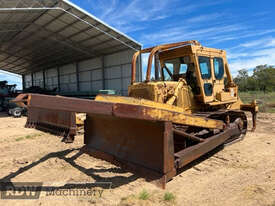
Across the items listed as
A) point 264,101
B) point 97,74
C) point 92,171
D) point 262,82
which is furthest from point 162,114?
point 262,82

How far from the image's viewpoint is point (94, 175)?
371cm

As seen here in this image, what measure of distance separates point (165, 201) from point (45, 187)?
1854mm

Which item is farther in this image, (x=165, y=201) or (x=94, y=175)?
(x=94, y=175)

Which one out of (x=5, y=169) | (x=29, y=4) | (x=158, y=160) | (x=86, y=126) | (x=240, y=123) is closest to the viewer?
(x=158, y=160)

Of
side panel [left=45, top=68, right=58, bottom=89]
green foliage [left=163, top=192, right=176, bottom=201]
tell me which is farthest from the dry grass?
side panel [left=45, top=68, right=58, bottom=89]

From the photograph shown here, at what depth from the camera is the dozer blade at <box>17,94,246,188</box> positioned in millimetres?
2395

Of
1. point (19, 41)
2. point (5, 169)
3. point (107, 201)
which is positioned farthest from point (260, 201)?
point (19, 41)

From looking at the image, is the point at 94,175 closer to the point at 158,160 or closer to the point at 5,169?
the point at 158,160

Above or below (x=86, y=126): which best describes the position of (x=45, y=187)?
below

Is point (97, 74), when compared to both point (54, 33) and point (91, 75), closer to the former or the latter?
point (91, 75)

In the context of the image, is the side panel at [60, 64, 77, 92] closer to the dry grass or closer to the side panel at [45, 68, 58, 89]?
the side panel at [45, 68, 58, 89]
